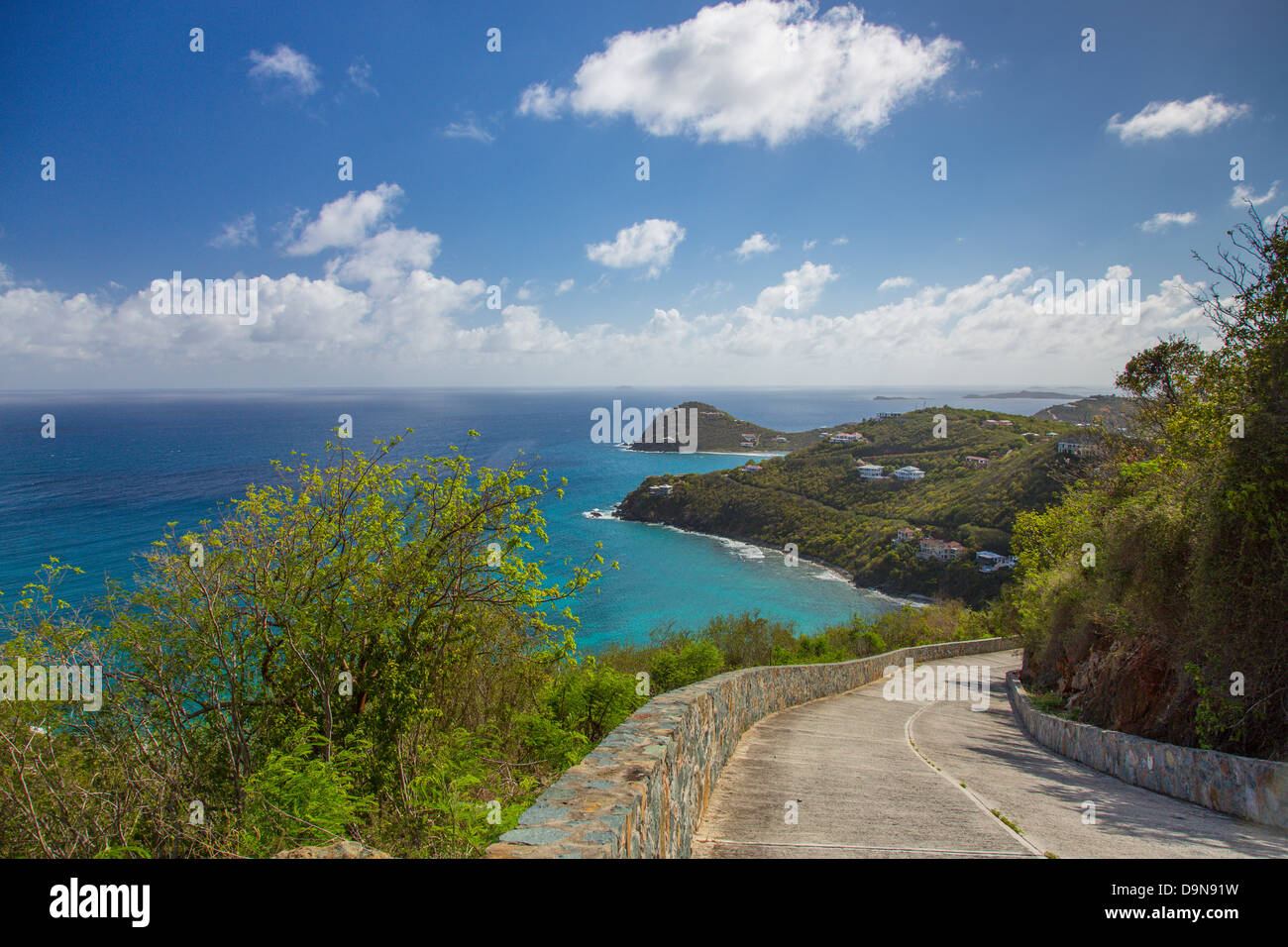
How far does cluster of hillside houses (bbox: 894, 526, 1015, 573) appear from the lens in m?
57.6

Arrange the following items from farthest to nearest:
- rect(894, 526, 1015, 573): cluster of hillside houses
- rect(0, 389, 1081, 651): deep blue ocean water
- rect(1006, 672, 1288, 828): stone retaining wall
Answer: rect(894, 526, 1015, 573): cluster of hillside houses < rect(0, 389, 1081, 651): deep blue ocean water < rect(1006, 672, 1288, 828): stone retaining wall

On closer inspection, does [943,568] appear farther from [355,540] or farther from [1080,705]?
[355,540]

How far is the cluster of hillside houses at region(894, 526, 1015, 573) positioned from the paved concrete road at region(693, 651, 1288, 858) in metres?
53.0

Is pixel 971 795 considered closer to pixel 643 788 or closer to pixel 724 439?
pixel 643 788

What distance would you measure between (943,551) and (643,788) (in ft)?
222

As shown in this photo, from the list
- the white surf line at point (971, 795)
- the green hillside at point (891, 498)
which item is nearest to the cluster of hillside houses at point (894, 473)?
the green hillside at point (891, 498)

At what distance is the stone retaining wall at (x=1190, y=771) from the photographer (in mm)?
5629

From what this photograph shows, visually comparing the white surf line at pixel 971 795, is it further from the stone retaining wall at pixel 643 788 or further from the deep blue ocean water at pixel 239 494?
the deep blue ocean water at pixel 239 494

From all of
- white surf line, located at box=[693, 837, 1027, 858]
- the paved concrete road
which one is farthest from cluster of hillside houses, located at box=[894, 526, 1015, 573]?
white surf line, located at box=[693, 837, 1027, 858]

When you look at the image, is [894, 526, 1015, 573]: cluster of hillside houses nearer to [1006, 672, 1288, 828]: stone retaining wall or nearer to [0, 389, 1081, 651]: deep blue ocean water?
[0, 389, 1081, 651]: deep blue ocean water

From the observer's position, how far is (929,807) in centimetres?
548
